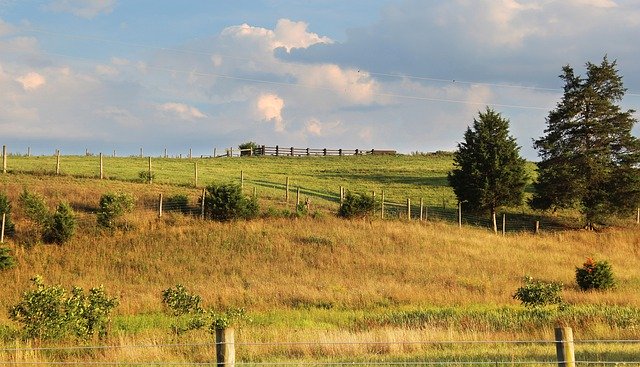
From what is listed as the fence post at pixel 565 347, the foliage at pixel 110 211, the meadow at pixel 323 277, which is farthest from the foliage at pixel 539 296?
the foliage at pixel 110 211

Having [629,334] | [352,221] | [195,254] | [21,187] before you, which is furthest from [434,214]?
[629,334]

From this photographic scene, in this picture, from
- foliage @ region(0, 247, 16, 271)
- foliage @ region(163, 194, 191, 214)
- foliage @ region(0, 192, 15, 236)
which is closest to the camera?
foliage @ region(0, 247, 16, 271)

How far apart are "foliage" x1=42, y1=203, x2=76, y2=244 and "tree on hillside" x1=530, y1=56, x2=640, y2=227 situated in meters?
31.5

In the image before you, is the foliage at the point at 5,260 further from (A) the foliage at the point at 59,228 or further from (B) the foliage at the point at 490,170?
(B) the foliage at the point at 490,170

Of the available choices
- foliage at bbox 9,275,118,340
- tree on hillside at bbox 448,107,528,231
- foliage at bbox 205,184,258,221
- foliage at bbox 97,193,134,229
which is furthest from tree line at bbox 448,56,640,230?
foliage at bbox 9,275,118,340

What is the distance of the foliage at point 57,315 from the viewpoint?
15164 mm

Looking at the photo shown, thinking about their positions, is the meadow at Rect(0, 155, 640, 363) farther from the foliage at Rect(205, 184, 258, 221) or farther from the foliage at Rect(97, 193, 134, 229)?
the foliage at Rect(205, 184, 258, 221)

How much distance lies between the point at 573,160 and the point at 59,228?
3364 centimetres

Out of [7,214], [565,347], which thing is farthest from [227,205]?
[565,347]

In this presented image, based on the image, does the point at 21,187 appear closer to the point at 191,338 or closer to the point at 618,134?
the point at 191,338

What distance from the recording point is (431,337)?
1548cm

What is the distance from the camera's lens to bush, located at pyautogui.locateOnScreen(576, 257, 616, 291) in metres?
27.6

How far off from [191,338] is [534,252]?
26499mm

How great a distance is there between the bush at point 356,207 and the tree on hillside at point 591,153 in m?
13.9
